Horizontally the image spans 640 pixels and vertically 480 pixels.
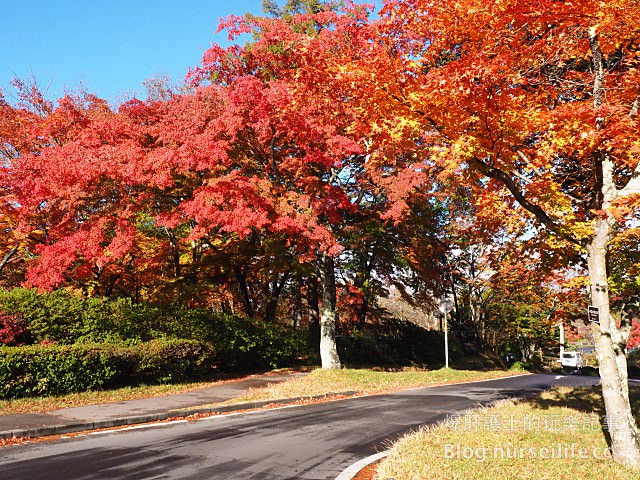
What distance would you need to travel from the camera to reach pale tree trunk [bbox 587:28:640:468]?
6.32 m

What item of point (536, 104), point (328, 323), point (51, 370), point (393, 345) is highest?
point (536, 104)

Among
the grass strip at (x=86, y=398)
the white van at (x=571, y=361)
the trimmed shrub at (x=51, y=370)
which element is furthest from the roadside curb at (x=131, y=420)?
the white van at (x=571, y=361)

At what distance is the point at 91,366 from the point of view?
12.1m

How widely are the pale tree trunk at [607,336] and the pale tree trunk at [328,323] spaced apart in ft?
33.7

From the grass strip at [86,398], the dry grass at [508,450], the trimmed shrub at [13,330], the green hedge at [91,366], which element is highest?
the trimmed shrub at [13,330]

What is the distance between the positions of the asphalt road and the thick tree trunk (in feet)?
10.3

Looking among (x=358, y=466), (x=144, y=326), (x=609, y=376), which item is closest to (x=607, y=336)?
(x=609, y=376)

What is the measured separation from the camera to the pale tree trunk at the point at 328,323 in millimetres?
16984

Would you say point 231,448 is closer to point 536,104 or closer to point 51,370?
point 51,370

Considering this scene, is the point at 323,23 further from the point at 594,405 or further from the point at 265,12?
the point at 594,405

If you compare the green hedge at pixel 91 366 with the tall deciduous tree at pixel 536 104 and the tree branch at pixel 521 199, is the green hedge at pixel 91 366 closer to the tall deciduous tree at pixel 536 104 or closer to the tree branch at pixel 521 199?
the tall deciduous tree at pixel 536 104

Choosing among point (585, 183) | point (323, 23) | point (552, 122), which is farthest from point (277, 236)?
point (552, 122)

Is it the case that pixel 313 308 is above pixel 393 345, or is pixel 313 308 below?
above

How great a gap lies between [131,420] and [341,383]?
22.6ft
